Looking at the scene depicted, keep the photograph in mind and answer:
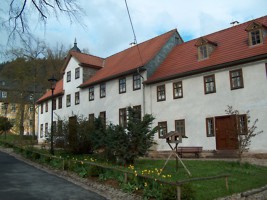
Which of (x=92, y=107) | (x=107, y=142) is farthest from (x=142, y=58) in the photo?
(x=107, y=142)

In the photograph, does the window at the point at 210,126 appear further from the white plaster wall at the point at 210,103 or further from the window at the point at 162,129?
the window at the point at 162,129

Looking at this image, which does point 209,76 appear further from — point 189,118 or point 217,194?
point 217,194

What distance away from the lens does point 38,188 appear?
10.2 meters

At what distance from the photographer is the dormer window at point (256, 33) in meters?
19.0

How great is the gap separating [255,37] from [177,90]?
6.25 metres

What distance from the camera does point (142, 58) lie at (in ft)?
86.0

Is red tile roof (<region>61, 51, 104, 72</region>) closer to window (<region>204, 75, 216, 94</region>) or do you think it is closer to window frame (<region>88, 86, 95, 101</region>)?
window frame (<region>88, 86, 95, 101</region>)

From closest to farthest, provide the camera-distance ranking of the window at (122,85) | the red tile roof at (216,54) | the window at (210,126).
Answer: the red tile roof at (216,54) < the window at (210,126) < the window at (122,85)

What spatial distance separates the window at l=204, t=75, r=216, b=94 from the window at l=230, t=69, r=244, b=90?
4.23ft

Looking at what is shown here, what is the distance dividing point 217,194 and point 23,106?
3774 cm

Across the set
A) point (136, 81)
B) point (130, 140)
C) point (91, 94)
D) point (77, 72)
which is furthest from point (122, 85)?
point (130, 140)

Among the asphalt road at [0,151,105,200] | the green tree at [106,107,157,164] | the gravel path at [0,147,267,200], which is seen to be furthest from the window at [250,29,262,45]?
the asphalt road at [0,151,105,200]

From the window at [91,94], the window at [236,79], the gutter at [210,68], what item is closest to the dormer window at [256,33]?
the gutter at [210,68]

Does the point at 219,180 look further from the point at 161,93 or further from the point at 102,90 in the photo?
the point at 102,90
